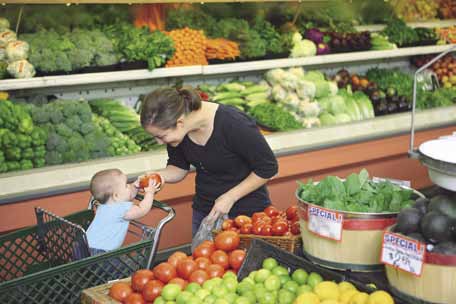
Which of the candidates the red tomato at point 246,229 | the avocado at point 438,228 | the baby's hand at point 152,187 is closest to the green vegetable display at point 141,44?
the baby's hand at point 152,187

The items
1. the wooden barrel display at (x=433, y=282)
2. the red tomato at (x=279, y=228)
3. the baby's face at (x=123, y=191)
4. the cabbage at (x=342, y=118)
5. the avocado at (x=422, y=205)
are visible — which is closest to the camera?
the wooden barrel display at (x=433, y=282)

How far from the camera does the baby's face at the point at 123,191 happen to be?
3.39 metres

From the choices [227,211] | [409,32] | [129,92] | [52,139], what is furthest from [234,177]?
[409,32]

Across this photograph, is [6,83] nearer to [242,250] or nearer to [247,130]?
[247,130]

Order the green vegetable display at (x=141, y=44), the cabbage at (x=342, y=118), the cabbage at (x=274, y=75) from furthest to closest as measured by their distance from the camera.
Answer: the cabbage at (x=342, y=118) → the cabbage at (x=274, y=75) → the green vegetable display at (x=141, y=44)

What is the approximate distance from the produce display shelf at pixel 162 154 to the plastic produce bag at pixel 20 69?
0.73 metres

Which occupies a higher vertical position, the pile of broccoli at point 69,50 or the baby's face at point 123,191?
the pile of broccoli at point 69,50

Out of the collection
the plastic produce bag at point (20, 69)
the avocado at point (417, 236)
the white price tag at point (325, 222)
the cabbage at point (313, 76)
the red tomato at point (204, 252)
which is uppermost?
the plastic produce bag at point (20, 69)

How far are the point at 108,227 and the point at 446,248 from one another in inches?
68.4

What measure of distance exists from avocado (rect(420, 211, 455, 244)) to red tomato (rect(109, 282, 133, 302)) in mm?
1137

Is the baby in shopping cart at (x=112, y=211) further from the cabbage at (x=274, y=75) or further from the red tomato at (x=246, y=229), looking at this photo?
the cabbage at (x=274, y=75)

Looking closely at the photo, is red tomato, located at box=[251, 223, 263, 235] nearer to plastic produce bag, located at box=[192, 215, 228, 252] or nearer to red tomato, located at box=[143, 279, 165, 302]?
plastic produce bag, located at box=[192, 215, 228, 252]

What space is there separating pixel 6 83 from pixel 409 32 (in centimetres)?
454

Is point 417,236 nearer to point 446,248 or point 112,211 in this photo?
point 446,248
